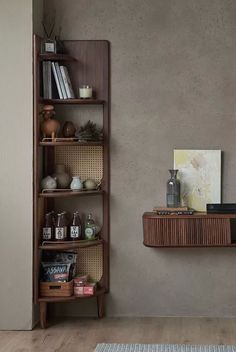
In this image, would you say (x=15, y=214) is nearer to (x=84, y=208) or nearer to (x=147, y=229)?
(x=84, y=208)

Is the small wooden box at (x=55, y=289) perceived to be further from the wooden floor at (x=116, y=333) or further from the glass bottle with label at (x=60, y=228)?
the glass bottle with label at (x=60, y=228)

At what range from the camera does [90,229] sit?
5754mm

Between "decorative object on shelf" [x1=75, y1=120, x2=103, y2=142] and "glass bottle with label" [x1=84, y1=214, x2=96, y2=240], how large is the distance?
0.65m

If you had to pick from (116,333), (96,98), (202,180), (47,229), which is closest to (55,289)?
(47,229)

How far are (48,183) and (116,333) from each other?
4.03 feet

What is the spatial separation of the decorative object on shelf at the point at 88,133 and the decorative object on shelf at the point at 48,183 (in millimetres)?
380

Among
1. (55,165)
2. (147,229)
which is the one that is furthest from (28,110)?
(147,229)

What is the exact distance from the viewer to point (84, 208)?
5891 millimetres

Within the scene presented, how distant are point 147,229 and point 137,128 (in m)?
0.83

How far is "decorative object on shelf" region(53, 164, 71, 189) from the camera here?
18.6ft

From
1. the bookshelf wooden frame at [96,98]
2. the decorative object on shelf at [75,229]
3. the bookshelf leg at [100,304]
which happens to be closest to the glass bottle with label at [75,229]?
the decorative object on shelf at [75,229]

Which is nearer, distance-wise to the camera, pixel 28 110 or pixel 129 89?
pixel 28 110

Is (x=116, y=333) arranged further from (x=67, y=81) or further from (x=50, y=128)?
(x=67, y=81)

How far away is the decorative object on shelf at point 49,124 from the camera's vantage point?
18.4 feet
